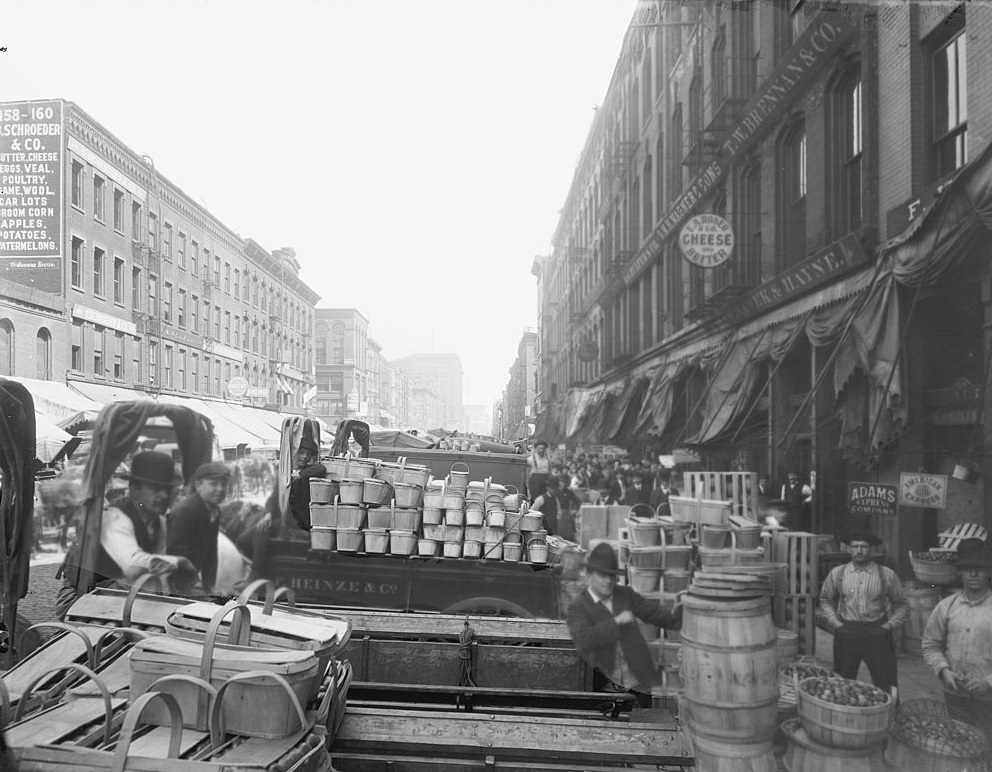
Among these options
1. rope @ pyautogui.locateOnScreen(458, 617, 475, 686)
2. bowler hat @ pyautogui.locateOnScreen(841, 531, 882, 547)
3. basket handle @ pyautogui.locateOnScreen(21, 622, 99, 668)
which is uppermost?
bowler hat @ pyautogui.locateOnScreen(841, 531, 882, 547)

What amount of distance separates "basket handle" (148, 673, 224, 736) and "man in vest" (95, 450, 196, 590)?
1.37 meters

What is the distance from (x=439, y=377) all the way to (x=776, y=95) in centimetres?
286

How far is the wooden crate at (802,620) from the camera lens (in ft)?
11.4

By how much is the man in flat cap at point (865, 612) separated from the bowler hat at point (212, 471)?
370 centimetres

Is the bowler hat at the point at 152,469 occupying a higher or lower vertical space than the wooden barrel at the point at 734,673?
higher

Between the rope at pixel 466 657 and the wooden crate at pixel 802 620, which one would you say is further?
the rope at pixel 466 657

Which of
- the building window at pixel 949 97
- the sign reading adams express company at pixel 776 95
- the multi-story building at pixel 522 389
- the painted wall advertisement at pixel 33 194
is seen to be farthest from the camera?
the multi-story building at pixel 522 389

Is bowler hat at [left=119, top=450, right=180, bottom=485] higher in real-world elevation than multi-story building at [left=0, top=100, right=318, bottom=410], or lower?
lower

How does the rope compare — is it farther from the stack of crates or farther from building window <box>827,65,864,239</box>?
building window <box>827,65,864,239</box>

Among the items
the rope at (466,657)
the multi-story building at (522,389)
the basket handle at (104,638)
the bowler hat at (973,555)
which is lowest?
the rope at (466,657)

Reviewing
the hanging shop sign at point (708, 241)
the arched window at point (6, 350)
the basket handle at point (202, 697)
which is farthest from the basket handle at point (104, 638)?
the hanging shop sign at point (708, 241)

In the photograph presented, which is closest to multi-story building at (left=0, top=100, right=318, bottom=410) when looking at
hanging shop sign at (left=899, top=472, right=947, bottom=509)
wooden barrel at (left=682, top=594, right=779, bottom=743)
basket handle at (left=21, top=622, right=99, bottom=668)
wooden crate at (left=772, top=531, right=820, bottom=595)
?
basket handle at (left=21, top=622, right=99, bottom=668)

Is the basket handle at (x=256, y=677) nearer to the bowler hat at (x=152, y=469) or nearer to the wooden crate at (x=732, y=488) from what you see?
the bowler hat at (x=152, y=469)

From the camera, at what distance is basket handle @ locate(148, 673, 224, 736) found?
9.41 ft
